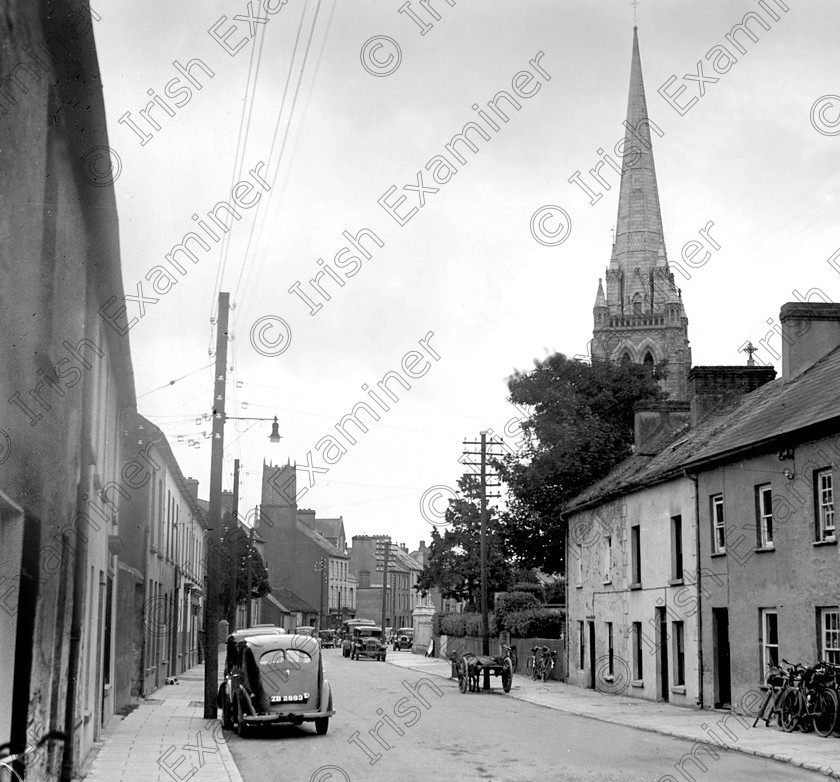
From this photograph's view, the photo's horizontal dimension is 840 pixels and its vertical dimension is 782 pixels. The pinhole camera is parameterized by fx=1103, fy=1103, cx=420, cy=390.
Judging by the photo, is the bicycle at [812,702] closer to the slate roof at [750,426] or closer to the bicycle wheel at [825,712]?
the bicycle wheel at [825,712]

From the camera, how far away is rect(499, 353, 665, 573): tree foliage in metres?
45.1

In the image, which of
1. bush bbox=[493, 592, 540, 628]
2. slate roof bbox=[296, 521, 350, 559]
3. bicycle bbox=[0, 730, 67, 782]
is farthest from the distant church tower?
bicycle bbox=[0, 730, 67, 782]

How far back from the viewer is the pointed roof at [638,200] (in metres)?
101

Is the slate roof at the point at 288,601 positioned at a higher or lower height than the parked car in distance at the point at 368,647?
higher

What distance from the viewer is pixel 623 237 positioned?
10225 cm

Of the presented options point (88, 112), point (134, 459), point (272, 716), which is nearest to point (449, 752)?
point (272, 716)

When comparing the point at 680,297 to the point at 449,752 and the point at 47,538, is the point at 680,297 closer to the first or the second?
the point at 449,752

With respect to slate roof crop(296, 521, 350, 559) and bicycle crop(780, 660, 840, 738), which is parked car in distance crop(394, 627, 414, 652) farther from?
bicycle crop(780, 660, 840, 738)

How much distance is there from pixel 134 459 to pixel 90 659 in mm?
11940

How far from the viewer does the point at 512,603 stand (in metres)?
45.3

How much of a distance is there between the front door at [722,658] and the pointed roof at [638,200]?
260ft

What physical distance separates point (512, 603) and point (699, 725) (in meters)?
24.5
